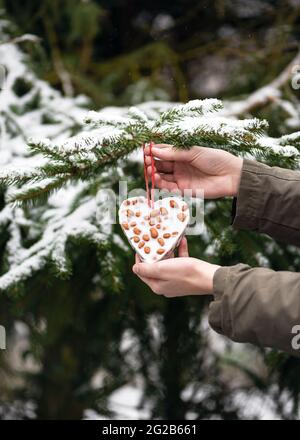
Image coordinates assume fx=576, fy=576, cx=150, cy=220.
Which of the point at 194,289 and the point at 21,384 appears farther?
the point at 21,384

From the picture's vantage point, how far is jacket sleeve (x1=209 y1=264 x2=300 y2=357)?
1.19 m

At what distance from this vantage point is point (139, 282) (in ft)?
6.30

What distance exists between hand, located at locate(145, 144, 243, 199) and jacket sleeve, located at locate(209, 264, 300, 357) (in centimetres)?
33

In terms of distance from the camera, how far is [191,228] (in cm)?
180

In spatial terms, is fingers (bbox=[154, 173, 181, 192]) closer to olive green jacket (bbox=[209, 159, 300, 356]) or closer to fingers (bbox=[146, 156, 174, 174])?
fingers (bbox=[146, 156, 174, 174])

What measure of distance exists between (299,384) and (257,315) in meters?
1.10

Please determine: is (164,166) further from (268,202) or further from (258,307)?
(258,307)

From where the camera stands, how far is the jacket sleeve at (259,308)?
1.19 m

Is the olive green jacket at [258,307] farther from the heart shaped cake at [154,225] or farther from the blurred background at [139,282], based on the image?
the blurred background at [139,282]

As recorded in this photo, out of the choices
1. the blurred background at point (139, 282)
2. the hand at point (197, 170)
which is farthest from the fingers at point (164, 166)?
the blurred background at point (139, 282)

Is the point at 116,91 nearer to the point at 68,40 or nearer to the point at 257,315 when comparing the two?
the point at 68,40

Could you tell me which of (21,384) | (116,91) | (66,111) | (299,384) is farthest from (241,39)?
(21,384)

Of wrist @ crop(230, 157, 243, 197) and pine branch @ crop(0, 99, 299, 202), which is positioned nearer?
pine branch @ crop(0, 99, 299, 202)

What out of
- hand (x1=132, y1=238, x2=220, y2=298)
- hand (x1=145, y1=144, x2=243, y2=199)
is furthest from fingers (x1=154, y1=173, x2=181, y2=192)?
hand (x1=132, y1=238, x2=220, y2=298)
